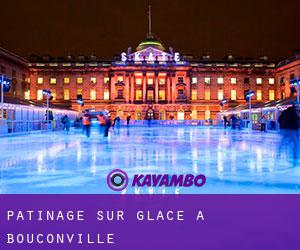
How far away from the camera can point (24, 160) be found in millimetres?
10836

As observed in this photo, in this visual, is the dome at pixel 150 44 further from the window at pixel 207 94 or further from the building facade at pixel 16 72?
the building facade at pixel 16 72

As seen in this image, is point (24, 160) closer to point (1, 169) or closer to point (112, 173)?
point (1, 169)

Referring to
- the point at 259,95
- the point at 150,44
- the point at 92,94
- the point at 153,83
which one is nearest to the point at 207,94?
the point at 259,95

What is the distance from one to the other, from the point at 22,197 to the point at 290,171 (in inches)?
236

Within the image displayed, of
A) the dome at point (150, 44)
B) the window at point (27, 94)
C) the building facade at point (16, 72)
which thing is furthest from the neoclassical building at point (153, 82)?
the building facade at point (16, 72)

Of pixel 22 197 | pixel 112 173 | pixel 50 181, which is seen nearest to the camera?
pixel 22 197

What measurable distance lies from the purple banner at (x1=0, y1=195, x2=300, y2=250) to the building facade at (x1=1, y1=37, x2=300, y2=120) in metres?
73.3

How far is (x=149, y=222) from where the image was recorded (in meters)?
4.51

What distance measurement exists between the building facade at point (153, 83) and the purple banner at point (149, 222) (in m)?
73.3

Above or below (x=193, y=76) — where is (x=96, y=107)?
below

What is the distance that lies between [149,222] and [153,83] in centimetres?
7747

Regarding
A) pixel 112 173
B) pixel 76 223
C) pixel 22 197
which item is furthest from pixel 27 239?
pixel 112 173

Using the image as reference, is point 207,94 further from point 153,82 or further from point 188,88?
point 153,82

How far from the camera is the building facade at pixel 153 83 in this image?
79.6 m
